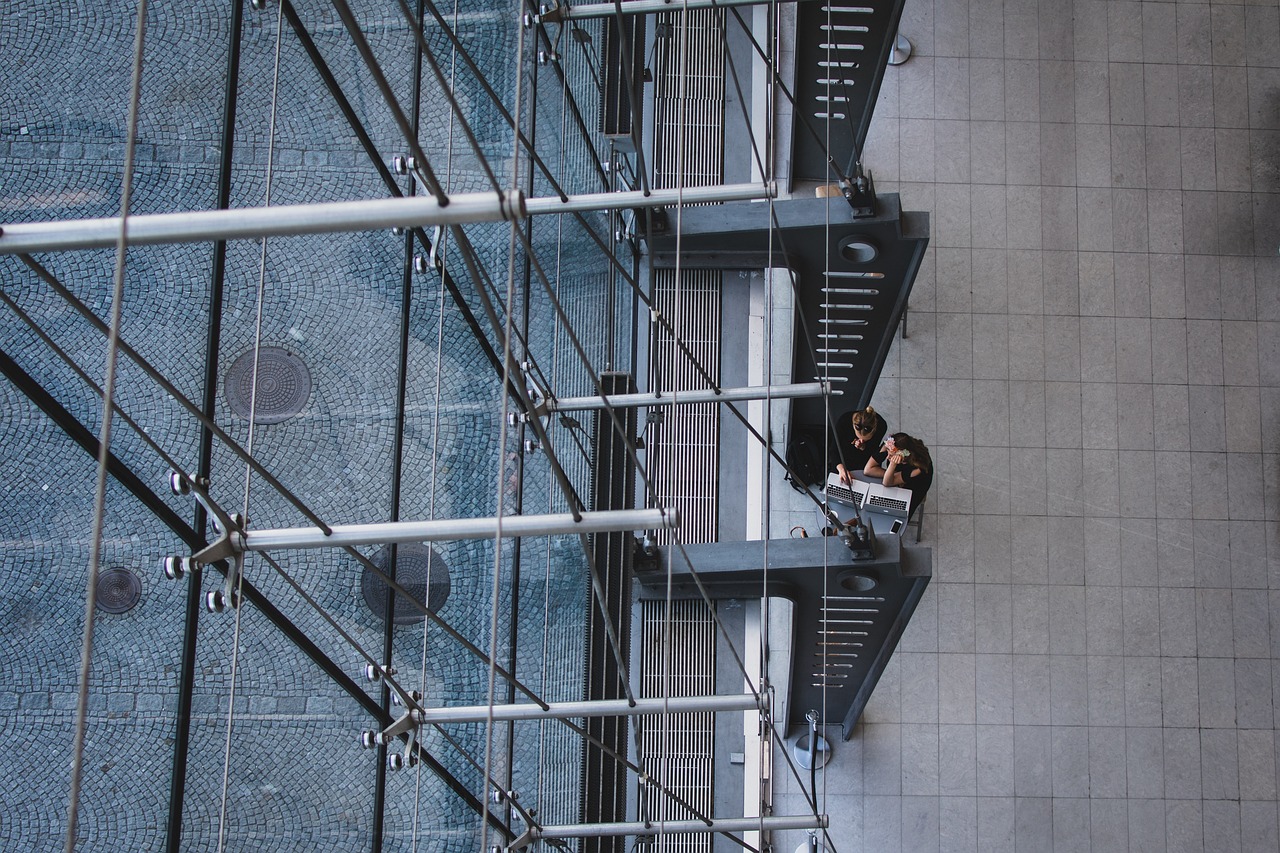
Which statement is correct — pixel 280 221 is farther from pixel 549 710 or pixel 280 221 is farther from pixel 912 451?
pixel 912 451

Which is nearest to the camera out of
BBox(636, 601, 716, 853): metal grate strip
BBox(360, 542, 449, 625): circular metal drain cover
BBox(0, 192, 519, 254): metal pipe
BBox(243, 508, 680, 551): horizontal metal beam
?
BBox(0, 192, 519, 254): metal pipe

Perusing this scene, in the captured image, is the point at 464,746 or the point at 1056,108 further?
the point at 1056,108

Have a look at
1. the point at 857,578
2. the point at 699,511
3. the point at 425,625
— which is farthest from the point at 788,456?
the point at 425,625

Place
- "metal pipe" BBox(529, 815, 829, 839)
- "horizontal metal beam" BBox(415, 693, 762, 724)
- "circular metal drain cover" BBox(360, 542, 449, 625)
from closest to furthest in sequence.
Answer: "horizontal metal beam" BBox(415, 693, 762, 724) → "circular metal drain cover" BBox(360, 542, 449, 625) → "metal pipe" BBox(529, 815, 829, 839)

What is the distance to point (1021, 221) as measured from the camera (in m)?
13.0

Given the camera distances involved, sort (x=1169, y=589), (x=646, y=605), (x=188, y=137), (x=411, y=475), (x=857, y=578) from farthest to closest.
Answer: (x=1169, y=589) → (x=646, y=605) → (x=857, y=578) → (x=411, y=475) → (x=188, y=137)

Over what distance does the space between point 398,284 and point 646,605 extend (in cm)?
545

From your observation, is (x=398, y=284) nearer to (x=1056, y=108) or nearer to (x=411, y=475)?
(x=411, y=475)

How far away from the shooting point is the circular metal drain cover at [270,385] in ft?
16.6

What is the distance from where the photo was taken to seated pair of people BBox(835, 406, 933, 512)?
1032 cm

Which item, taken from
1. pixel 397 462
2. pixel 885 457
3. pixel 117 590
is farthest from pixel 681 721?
pixel 117 590

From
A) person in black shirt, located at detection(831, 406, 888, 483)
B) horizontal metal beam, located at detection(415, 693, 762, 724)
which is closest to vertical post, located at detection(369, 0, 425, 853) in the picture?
horizontal metal beam, located at detection(415, 693, 762, 724)

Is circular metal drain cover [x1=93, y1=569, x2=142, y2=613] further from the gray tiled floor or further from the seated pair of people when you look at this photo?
the gray tiled floor

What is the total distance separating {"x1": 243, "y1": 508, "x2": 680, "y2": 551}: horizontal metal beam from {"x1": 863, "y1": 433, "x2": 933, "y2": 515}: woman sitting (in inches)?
234
